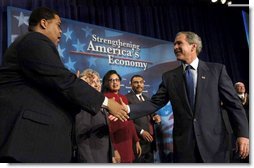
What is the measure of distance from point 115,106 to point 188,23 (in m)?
2.26

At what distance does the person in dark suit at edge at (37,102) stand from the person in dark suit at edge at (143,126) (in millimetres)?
1510

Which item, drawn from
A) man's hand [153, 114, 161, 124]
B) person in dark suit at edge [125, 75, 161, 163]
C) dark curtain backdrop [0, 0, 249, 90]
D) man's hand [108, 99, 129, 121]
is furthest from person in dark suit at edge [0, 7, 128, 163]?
man's hand [153, 114, 161, 124]

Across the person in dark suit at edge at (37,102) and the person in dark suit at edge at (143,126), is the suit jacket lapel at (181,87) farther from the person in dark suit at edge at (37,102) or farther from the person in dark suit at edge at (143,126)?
the person in dark suit at edge at (143,126)

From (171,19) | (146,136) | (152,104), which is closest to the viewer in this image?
(152,104)

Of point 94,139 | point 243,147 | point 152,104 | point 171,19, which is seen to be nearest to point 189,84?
point 152,104

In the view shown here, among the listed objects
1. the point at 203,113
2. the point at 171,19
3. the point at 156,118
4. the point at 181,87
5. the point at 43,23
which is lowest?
the point at 156,118

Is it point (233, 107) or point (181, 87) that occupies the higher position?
point (181, 87)

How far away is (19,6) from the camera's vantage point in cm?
300

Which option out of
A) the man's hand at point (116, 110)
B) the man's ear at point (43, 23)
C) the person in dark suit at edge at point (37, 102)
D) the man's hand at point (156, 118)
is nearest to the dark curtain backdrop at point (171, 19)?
the man's hand at point (156, 118)

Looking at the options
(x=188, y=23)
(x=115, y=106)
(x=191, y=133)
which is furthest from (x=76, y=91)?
(x=188, y=23)

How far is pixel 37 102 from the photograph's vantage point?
1301mm

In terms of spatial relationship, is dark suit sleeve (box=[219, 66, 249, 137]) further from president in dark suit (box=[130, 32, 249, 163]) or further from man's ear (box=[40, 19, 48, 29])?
man's ear (box=[40, 19, 48, 29])

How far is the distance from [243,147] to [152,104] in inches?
23.5

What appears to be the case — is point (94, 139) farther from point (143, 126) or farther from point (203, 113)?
point (143, 126)
